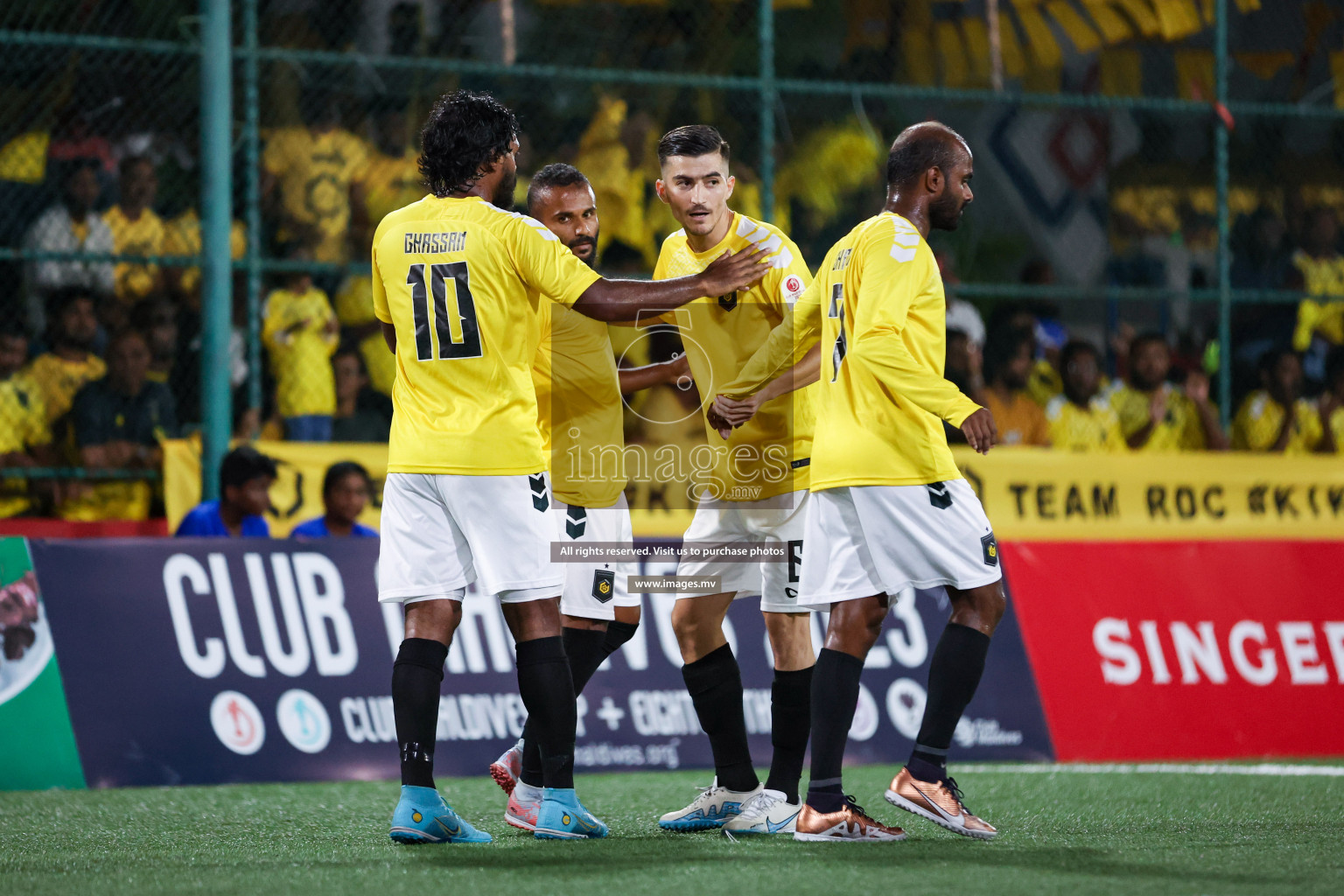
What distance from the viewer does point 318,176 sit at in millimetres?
10180

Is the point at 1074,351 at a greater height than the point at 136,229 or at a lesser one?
lesser

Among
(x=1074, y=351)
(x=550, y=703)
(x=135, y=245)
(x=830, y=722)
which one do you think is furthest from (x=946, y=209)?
(x=1074, y=351)

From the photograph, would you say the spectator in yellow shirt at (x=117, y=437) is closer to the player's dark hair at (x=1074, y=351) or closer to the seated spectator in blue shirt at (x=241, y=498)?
the seated spectator in blue shirt at (x=241, y=498)

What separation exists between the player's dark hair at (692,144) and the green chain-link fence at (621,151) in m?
4.23

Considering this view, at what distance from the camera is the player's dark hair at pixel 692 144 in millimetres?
5680

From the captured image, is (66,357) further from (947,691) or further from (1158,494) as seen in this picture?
(1158,494)

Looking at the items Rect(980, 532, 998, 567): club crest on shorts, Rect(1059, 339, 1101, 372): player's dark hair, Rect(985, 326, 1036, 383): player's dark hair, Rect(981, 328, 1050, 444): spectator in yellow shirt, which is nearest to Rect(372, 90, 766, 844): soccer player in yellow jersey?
Rect(980, 532, 998, 567): club crest on shorts

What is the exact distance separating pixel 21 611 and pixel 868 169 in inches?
274

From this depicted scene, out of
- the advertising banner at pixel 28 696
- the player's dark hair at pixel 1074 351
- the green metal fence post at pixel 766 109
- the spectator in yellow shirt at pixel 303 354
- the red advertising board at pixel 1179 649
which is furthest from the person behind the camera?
the player's dark hair at pixel 1074 351

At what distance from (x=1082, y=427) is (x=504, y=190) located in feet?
23.3

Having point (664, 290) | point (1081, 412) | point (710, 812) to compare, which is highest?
point (664, 290)

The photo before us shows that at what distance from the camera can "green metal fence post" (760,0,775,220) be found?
10227 millimetres

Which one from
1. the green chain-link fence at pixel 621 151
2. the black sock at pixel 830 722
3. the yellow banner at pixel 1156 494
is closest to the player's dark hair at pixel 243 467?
the green chain-link fence at pixel 621 151

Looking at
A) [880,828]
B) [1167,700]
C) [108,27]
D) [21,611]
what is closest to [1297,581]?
[1167,700]
